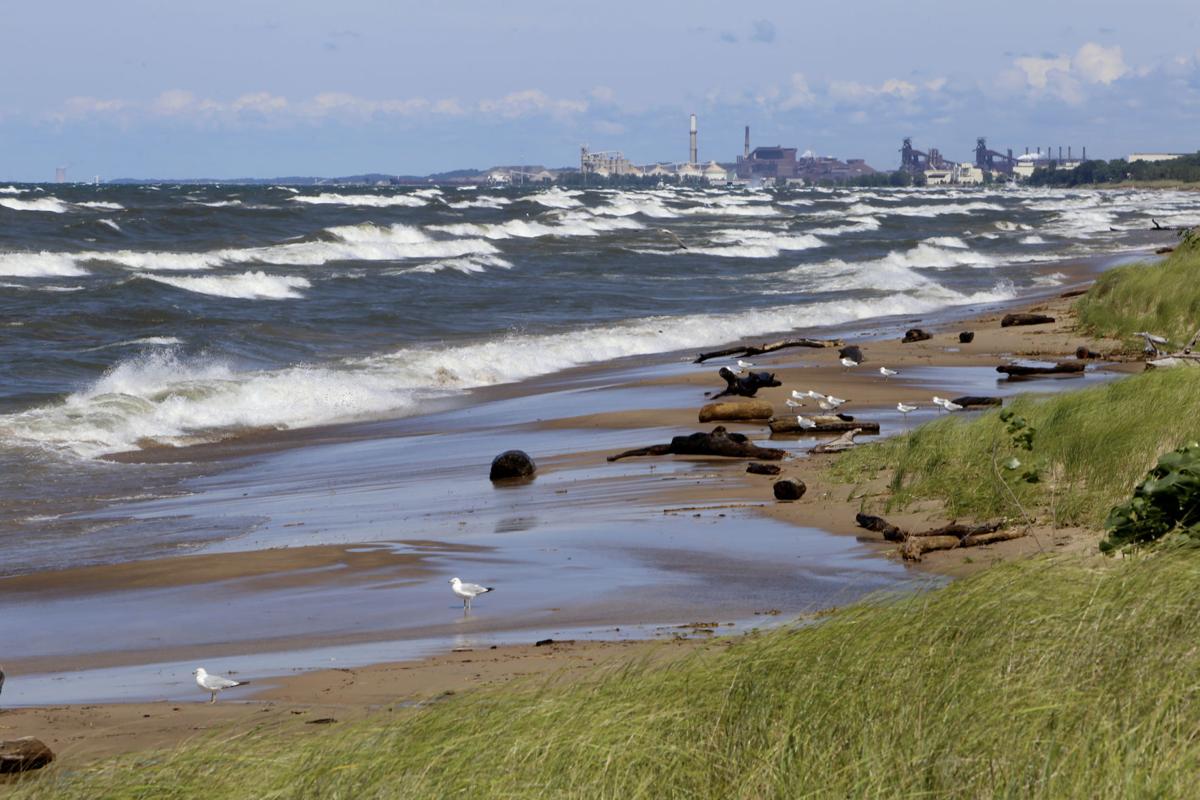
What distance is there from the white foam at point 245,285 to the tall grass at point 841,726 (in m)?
34.8

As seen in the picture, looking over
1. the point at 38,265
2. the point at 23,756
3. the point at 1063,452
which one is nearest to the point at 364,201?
the point at 38,265

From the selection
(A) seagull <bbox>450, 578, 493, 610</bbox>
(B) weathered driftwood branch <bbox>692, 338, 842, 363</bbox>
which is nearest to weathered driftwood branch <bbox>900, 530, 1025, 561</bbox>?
(A) seagull <bbox>450, 578, 493, 610</bbox>

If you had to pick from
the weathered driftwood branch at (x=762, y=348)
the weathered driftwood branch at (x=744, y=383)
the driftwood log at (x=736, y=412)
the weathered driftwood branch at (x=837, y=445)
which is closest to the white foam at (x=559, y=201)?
the weathered driftwood branch at (x=762, y=348)

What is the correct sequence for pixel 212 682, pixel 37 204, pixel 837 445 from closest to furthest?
pixel 212 682, pixel 837 445, pixel 37 204

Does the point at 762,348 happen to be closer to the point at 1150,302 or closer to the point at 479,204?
the point at 1150,302

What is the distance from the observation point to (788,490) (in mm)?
10617

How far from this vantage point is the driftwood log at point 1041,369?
1731 centimetres

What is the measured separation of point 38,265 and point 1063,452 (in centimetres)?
4196

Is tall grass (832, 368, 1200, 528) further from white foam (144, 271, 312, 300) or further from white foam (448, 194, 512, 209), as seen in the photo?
white foam (448, 194, 512, 209)

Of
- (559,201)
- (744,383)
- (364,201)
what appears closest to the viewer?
(744,383)

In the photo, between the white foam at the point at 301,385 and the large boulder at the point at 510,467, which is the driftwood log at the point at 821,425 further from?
the white foam at the point at 301,385

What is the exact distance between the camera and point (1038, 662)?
14.2 feet

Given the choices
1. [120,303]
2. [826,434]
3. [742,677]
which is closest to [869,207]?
[120,303]

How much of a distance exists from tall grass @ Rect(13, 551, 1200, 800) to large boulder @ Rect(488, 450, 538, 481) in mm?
7943
